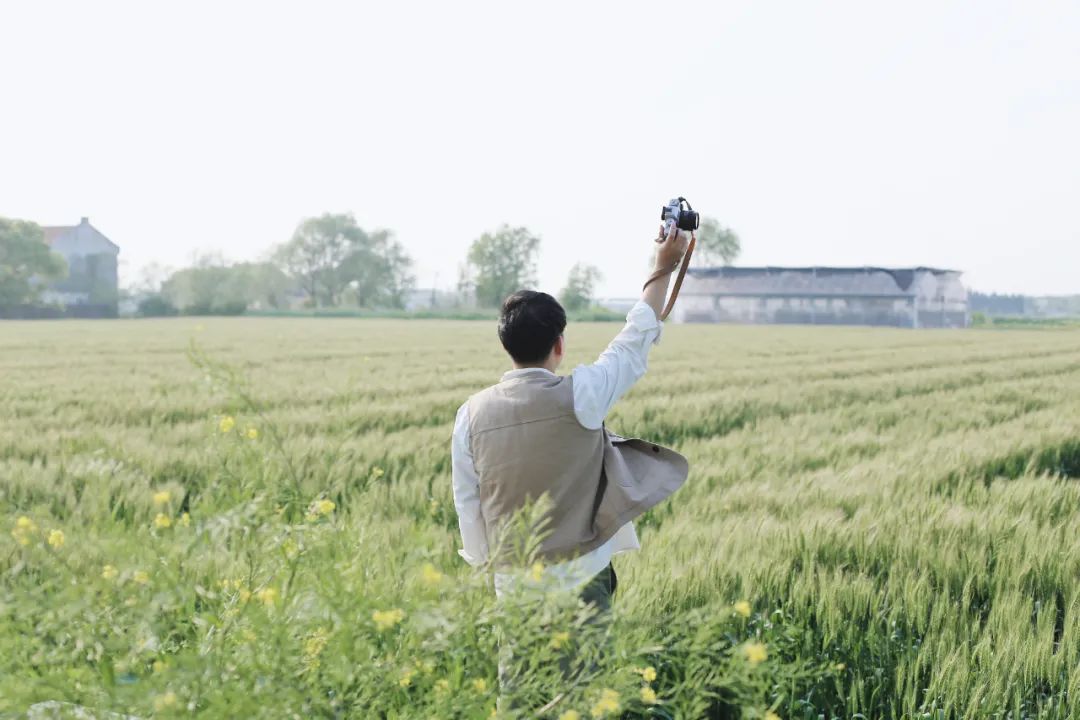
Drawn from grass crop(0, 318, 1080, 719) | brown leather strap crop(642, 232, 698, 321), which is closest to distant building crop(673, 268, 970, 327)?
grass crop(0, 318, 1080, 719)

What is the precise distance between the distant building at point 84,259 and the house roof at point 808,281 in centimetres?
5733

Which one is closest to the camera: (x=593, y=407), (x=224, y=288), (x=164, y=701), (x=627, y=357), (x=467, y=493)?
(x=164, y=701)

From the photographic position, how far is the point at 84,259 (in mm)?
82312

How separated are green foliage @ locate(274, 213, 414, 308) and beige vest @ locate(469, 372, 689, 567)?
96819 millimetres

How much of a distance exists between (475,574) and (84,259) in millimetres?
93245

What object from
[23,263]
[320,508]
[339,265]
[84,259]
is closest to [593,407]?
[320,508]

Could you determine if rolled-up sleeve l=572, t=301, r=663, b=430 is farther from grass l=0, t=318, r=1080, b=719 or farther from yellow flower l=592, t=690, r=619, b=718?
yellow flower l=592, t=690, r=619, b=718

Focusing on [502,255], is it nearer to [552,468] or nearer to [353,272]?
[353,272]

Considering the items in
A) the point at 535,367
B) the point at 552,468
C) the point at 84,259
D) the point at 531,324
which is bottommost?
the point at 552,468

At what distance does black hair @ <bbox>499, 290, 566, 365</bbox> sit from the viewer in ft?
8.16

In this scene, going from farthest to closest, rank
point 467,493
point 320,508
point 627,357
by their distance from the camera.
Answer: point 467,493 → point 627,357 → point 320,508

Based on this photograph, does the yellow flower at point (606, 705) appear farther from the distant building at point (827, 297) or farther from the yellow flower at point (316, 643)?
the distant building at point (827, 297)

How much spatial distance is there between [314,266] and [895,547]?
101259mm

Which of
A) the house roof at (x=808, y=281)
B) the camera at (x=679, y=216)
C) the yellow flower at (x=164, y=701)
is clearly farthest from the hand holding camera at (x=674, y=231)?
the house roof at (x=808, y=281)
